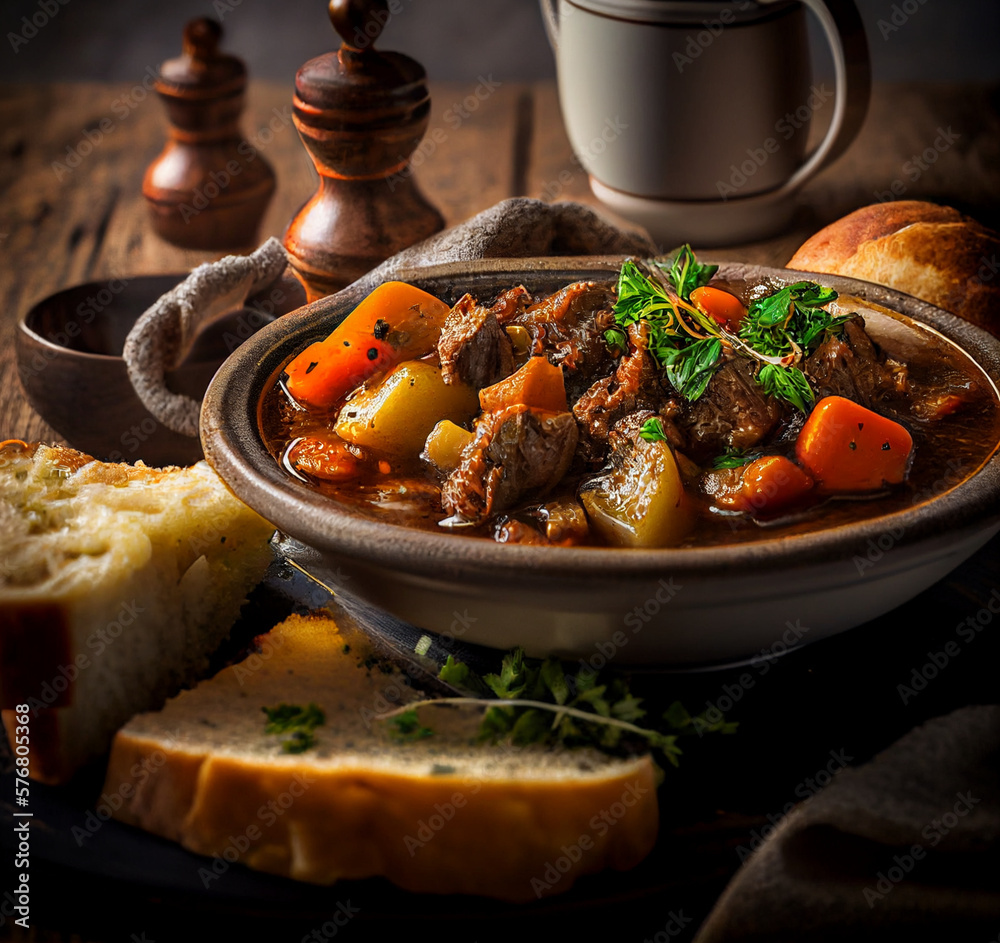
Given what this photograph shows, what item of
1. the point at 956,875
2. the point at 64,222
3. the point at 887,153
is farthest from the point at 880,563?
the point at 64,222

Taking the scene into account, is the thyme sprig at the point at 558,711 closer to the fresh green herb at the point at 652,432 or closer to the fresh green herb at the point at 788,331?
the fresh green herb at the point at 652,432

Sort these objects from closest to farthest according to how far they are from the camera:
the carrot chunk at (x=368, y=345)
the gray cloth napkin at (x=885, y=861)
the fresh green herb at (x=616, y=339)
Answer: the gray cloth napkin at (x=885, y=861), the fresh green herb at (x=616, y=339), the carrot chunk at (x=368, y=345)

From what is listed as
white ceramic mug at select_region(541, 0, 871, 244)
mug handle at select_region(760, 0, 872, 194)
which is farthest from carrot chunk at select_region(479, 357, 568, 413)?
mug handle at select_region(760, 0, 872, 194)

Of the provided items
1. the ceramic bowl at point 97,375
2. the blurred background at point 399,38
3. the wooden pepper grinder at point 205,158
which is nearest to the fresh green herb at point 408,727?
the ceramic bowl at point 97,375

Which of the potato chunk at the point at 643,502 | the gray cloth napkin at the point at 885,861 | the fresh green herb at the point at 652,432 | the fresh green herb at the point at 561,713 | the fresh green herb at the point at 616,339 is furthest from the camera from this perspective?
the fresh green herb at the point at 616,339

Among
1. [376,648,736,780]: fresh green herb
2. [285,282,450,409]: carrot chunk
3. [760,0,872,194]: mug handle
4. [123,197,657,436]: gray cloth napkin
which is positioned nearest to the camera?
[376,648,736,780]: fresh green herb

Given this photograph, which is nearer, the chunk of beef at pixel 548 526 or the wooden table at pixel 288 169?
the chunk of beef at pixel 548 526

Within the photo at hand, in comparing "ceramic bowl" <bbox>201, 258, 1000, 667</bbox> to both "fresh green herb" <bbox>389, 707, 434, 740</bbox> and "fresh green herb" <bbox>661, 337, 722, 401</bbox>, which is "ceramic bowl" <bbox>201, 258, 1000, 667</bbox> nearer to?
"fresh green herb" <bbox>389, 707, 434, 740</bbox>

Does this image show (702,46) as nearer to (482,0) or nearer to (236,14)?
(482,0)

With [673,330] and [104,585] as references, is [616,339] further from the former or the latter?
[104,585]
